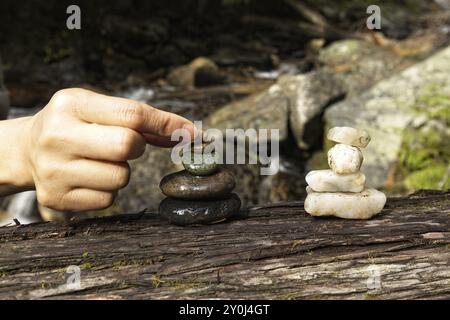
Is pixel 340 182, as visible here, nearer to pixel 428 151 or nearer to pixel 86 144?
pixel 86 144

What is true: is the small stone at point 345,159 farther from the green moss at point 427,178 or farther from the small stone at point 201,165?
the green moss at point 427,178

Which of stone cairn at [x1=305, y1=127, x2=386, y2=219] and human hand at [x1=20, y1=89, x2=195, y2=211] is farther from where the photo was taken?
stone cairn at [x1=305, y1=127, x2=386, y2=219]

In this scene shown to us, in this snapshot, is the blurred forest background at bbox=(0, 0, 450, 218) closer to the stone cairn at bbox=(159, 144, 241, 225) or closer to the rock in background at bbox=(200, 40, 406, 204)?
the rock in background at bbox=(200, 40, 406, 204)

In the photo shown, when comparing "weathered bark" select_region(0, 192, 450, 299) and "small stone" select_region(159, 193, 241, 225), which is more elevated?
"small stone" select_region(159, 193, 241, 225)

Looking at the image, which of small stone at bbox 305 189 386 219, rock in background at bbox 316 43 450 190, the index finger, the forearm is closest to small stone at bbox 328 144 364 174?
small stone at bbox 305 189 386 219
